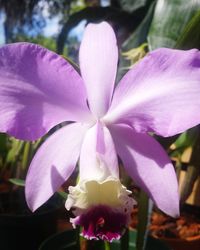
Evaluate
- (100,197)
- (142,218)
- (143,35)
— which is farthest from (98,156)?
(143,35)

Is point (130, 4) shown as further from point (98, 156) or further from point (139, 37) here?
point (98, 156)

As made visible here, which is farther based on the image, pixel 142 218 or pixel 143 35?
pixel 143 35

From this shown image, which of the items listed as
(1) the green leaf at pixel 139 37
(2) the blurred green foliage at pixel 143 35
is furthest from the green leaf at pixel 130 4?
(1) the green leaf at pixel 139 37

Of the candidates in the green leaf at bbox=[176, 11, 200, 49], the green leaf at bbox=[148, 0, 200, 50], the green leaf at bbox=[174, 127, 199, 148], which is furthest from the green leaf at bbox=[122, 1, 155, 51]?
the green leaf at bbox=[176, 11, 200, 49]

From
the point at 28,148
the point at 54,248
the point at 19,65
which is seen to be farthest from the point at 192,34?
the point at 28,148

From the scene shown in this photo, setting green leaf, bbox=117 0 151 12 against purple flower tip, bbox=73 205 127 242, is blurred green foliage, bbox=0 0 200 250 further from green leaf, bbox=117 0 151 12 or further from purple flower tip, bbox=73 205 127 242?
purple flower tip, bbox=73 205 127 242

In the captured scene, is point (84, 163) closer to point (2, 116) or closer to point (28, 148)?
point (2, 116)

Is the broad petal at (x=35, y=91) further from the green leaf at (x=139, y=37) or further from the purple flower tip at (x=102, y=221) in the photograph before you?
the green leaf at (x=139, y=37)
